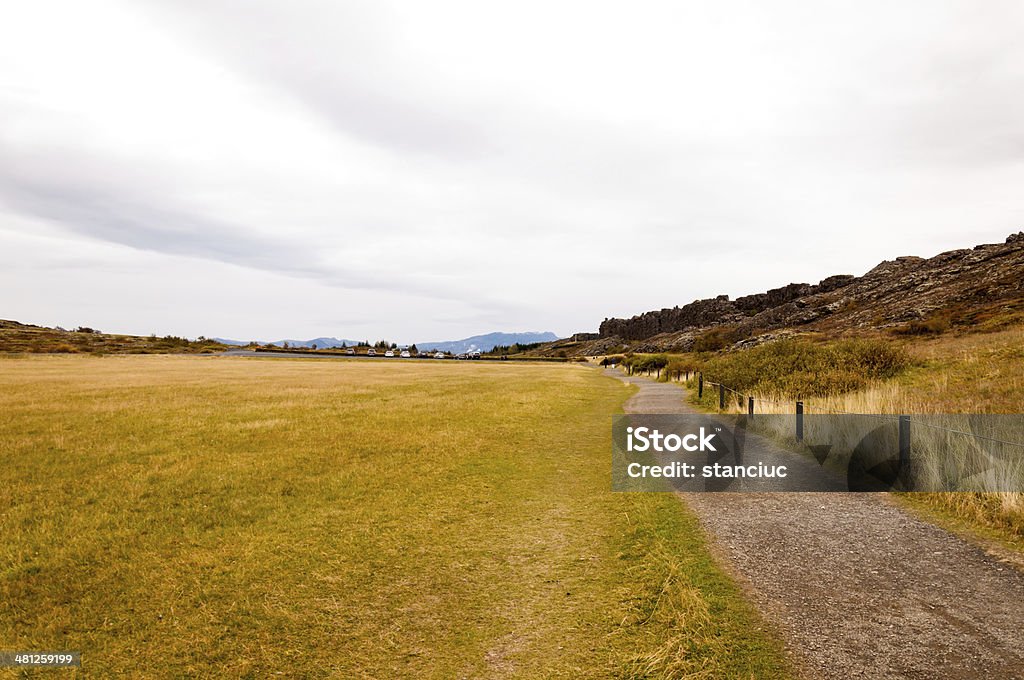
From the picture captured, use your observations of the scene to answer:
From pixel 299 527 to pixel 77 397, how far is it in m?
24.2

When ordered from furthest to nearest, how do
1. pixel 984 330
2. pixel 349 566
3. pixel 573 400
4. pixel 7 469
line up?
pixel 984 330, pixel 573 400, pixel 7 469, pixel 349 566

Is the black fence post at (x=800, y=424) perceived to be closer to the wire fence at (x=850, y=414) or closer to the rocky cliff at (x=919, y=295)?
the wire fence at (x=850, y=414)

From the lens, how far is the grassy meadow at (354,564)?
5.19 m

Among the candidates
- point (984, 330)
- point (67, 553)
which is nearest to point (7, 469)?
point (67, 553)

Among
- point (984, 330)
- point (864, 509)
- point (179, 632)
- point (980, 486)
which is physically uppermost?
point (984, 330)

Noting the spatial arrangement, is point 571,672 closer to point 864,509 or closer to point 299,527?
point 299,527

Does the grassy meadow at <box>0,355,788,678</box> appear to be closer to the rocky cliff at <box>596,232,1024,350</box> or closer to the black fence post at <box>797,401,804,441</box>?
the black fence post at <box>797,401,804,441</box>

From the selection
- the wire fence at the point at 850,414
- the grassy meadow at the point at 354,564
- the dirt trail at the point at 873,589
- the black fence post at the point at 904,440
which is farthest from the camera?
the black fence post at the point at 904,440

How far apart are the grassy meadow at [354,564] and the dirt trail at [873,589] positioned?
558mm

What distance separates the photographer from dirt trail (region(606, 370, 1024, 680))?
4668 millimetres

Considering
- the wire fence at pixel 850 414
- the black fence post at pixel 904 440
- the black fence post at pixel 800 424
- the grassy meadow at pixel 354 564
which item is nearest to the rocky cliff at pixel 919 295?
the wire fence at pixel 850 414

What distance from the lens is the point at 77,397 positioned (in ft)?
80.4

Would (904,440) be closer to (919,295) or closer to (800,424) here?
(800,424)

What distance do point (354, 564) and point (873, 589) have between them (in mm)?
7171
